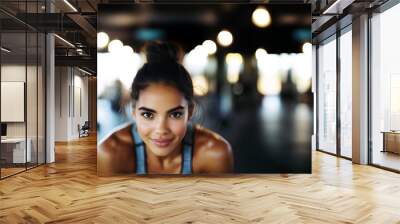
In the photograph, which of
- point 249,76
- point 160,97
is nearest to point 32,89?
point 160,97

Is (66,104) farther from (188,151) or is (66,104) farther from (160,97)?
(188,151)

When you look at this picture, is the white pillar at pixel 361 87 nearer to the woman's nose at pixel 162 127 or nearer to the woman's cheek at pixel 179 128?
the woman's cheek at pixel 179 128

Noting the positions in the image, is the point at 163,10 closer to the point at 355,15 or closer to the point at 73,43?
the point at 355,15

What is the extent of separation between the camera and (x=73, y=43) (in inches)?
447

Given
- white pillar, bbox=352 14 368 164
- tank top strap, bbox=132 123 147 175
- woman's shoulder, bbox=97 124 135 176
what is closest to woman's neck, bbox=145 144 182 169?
tank top strap, bbox=132 123 147 175

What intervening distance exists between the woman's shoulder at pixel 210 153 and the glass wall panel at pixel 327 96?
14.6ft

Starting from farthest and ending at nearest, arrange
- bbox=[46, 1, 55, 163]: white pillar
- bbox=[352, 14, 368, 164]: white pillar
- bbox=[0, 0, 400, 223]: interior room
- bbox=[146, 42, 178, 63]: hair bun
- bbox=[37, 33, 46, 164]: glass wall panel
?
bbox=[46, 1, 55, 163]: white pillar → bbox=[352, 14, 368, 164]: white pillar → bbox=[37, 33, 46, 164]: glass wall panel → bbox=[146, 42, 178, 63]: hair bun → bbox=[0, 0, 400, 223]: interior room

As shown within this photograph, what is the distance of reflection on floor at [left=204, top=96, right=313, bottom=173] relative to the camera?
20.4ft

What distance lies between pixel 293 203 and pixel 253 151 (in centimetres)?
184

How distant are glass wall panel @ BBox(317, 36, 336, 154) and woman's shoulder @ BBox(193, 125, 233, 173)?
4454 mm

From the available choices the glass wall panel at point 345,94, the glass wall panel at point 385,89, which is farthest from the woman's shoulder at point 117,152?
the glass wall panel at point 345,94

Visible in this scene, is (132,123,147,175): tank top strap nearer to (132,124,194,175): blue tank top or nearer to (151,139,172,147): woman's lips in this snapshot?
(132,124,194,175): blue tank top

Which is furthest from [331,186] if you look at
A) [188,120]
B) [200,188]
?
[188,120]

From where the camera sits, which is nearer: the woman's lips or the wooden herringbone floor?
the wooden herringbone floor
